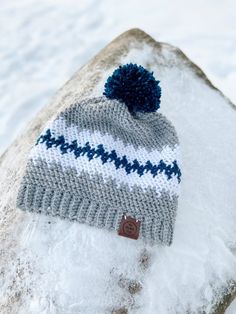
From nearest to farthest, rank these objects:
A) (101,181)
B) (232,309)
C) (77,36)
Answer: (101,181), (232,309), (77,36)

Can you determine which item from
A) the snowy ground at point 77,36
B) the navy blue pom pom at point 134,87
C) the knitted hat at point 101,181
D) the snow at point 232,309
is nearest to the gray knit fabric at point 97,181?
the knitted hat at point 101,181

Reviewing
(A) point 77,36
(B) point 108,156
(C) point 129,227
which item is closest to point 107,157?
(B) point 108,156

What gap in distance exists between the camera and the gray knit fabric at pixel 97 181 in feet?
5.08

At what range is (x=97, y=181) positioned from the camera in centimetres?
155

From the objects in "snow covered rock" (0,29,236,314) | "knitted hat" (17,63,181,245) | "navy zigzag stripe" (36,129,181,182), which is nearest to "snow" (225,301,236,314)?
"snow covered rock" (0,29,236,314)

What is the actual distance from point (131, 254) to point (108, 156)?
268 millimetres

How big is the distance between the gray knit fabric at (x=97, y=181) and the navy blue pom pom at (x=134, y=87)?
130 mm

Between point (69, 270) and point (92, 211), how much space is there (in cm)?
16

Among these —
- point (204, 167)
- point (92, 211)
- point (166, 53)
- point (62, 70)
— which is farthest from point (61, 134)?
point (62, 70)

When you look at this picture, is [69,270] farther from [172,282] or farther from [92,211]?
[172,282]

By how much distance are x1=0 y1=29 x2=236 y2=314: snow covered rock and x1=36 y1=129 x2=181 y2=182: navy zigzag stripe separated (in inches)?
6.5

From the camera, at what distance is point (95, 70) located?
1933 millimetres

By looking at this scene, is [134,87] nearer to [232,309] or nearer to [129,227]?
[129,227]

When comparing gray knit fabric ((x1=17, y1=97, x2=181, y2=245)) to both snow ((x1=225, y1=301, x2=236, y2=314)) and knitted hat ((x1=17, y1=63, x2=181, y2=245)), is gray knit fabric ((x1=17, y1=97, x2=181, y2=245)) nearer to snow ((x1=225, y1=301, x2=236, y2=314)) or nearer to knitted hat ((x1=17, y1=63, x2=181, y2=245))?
knitted hat ((x1=17, y1=63, x2=181, y2=245))
